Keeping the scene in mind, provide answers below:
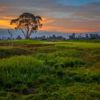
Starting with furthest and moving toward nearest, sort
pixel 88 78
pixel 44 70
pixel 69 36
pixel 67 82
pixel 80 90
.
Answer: pixel 69 36 → pixel 44 70 → pixel 88 78 → pixel 67 82 → pixel 80 90

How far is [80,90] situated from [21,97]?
2543mm

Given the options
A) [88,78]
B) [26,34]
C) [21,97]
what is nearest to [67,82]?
[88,78]

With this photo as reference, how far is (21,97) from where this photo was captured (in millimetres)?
6438

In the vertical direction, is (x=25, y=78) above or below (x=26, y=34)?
below

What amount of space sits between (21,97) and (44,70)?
446cm

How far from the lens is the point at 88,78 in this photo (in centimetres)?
909

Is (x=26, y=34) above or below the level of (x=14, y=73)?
above

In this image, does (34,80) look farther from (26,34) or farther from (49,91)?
(26,34)

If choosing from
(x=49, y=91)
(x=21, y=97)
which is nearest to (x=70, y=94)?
(x=49, y=91)

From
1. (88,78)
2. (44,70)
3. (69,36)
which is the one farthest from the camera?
(69,36)

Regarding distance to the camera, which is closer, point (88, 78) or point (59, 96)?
point (59, 96)

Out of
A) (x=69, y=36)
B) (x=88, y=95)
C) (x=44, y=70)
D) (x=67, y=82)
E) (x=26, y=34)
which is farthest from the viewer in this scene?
(x=69, y=36)

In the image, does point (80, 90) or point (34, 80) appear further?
point (34, 80)

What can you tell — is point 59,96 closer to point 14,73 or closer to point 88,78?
point 88,78
